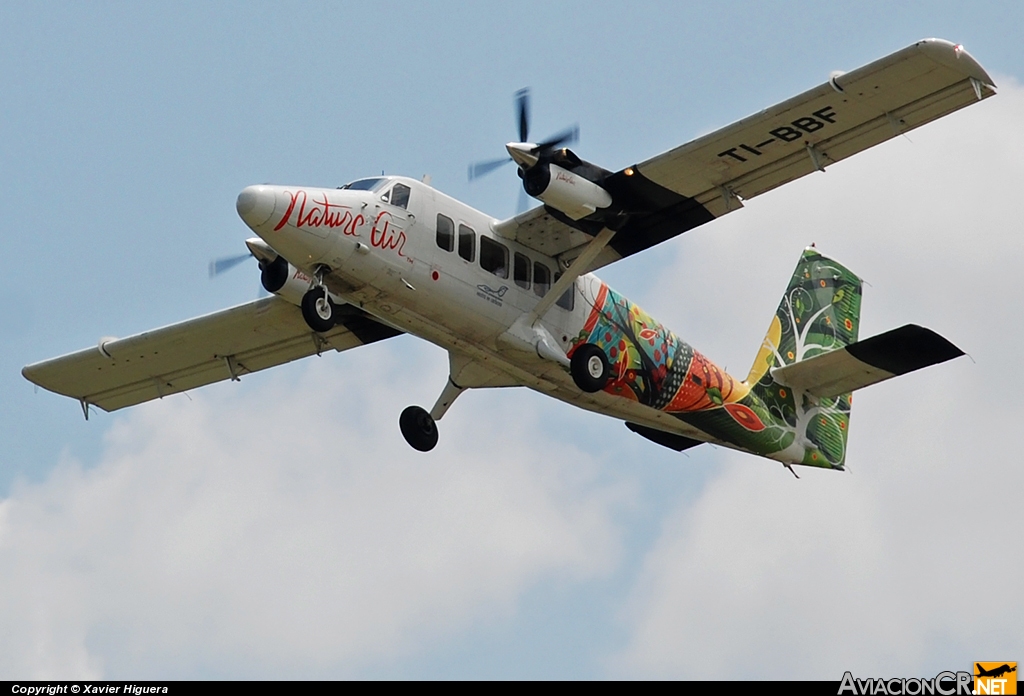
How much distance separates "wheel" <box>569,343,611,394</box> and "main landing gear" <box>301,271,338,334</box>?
12.2ft

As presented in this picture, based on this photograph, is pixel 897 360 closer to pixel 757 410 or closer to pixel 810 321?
pixel 757 410

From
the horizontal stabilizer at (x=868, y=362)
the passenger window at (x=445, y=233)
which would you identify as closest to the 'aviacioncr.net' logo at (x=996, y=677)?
the horizontal stabilizer at (x=868, y=362)

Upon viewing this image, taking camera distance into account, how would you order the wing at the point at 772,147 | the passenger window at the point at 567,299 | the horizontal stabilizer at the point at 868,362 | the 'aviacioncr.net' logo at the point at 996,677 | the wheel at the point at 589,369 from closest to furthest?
the 'aviacioncr.net' logo at the point at 996,677 → the wing at the point at 772,147 → the wheel at the point at 589,369 → the passenger window at the point at 567,299 → the horizontal stabilizer at the point at 868,362

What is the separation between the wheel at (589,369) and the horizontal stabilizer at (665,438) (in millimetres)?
2896

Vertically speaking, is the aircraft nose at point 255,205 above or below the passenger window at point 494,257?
above

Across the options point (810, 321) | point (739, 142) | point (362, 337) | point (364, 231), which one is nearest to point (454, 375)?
point (362, 337)

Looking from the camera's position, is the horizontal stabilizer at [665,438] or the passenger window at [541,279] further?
the horizontal stabilizer at [665,438]

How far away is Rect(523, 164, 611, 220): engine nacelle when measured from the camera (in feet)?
72.1

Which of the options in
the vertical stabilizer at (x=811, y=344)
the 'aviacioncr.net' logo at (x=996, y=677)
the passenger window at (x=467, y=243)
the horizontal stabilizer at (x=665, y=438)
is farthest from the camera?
the vertical stabilizer at (x=811, y=344)

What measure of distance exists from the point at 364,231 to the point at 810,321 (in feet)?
35.4

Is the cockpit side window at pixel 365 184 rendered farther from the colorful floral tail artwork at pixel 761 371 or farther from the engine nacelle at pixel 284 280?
the colorful floral tail artwork at pixel 761 371

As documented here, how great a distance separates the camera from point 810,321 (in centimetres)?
2950

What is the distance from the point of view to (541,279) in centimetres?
2353

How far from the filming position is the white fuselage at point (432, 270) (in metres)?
21.3
